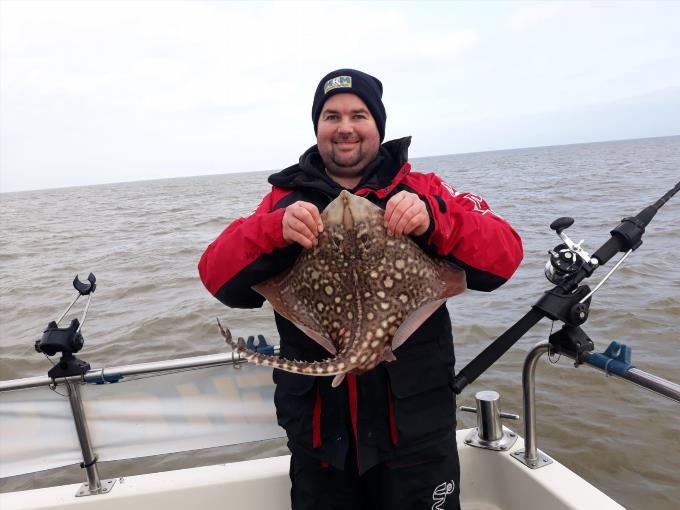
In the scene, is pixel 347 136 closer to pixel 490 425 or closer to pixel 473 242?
pixel 473 242

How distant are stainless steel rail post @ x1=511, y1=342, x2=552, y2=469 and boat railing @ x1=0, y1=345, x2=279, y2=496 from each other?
1.59m

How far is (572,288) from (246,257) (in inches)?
63.8

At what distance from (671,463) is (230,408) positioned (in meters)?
4.91

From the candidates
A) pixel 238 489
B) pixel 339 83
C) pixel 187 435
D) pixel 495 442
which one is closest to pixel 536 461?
pixel 495 442

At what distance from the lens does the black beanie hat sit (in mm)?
2877

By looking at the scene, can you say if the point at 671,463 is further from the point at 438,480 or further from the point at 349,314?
the point at 349,314

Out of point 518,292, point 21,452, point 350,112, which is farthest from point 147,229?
point 350,112

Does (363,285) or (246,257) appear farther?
(246,257)

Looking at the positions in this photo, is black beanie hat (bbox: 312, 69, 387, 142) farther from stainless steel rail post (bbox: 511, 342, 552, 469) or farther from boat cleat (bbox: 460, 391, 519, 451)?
boat cleat (bbox: 460, 391, 519, 451)


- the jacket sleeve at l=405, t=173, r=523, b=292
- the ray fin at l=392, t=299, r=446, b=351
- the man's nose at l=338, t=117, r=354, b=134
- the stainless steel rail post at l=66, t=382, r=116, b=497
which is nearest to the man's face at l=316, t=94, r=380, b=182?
the man's nose at l=338, t=117, r=354, b=134

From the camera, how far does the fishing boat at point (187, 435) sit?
3.02 m

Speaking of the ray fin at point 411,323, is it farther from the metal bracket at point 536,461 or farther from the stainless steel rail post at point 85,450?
the stainless steel rail post at point 85,450

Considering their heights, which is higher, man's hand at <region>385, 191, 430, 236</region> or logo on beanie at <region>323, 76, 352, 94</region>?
logo on beanie at <region>323, 76, 352, 94</region>

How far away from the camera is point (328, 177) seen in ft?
9.36
